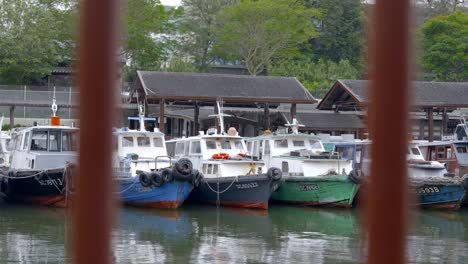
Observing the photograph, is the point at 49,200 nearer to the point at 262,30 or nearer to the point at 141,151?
the point at 141,151

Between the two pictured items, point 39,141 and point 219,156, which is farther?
point 219,156

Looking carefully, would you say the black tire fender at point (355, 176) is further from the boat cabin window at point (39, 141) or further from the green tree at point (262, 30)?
the green tree at point (262, 30)

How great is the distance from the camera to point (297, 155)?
2700 centimetres

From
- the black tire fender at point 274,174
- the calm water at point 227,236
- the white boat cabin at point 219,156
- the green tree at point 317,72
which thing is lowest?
the calm water at point 227,236

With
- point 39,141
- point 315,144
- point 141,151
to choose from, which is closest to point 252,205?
point 141,151

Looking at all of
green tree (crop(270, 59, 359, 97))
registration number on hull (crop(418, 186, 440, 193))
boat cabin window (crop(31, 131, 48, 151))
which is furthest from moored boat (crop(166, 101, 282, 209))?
green tree (crop(270, 59, 359, 97))

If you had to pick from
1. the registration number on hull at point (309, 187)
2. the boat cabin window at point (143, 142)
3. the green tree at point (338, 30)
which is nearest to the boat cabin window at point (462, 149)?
the registration number on hull at point (309, 187)

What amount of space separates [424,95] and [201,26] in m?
24.7

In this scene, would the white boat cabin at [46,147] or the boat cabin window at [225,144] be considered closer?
the white boat cabin at [46,147]

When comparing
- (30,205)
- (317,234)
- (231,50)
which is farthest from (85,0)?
(231,50)

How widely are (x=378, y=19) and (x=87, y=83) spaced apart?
0.43 meters

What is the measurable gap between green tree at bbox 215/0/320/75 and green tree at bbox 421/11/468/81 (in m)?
8.04

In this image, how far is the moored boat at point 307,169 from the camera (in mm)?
25047

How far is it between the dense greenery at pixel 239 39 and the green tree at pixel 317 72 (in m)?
0.06
